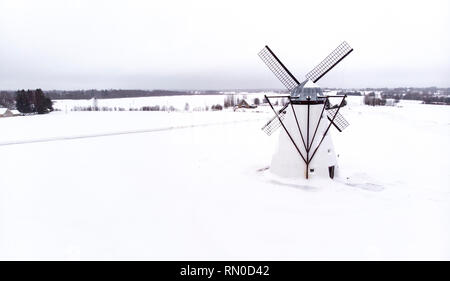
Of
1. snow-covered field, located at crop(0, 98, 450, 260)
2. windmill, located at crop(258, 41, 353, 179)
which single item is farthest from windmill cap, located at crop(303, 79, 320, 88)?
snow-covered field, located at crop(0, 98, 450, 260)

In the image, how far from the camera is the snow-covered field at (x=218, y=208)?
9.30 meters

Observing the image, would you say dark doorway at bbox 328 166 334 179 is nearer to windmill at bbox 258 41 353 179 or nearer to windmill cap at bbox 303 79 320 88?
windmill at bbox 258 41 353 179

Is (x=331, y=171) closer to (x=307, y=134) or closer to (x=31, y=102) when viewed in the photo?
(x=307, y=134)

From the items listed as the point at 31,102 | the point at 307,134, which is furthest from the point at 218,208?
the point at 31,102

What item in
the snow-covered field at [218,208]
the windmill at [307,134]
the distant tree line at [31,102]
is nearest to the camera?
the snow-covered field at [218,208]

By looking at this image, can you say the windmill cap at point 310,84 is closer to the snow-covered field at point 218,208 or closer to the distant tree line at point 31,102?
the snow-covered field at point 218,208

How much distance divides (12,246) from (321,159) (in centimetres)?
1321

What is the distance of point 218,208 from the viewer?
12.4m

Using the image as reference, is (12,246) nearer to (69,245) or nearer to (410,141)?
(69,245)

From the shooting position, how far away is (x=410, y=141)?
2808cm

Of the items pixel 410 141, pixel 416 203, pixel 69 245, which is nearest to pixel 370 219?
pixel 416 203

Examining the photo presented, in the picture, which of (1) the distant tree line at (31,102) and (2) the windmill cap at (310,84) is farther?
(1) the distant tree line at (31,102)

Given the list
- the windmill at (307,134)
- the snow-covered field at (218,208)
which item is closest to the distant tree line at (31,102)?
the snow-covered field at (218,208)

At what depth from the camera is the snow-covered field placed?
9.30m
